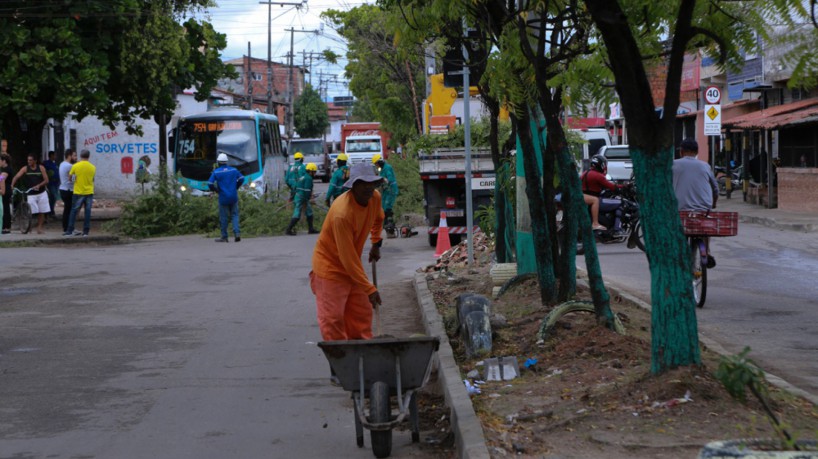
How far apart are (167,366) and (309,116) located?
3527 inches

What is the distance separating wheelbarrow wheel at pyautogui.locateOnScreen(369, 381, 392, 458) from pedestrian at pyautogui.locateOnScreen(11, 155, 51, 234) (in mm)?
19948

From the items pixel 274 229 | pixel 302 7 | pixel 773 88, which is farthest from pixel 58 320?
pixel 302 7

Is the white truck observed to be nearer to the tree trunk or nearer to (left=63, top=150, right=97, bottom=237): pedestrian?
the tree trunk

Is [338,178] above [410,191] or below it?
above

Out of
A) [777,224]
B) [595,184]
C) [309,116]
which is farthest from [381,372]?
[309,116]

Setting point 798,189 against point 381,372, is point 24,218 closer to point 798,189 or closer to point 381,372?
point 798,189

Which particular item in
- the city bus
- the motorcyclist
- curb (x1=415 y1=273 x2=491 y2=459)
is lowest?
curb (x1=415 y1=273 x2=491 y2=459)

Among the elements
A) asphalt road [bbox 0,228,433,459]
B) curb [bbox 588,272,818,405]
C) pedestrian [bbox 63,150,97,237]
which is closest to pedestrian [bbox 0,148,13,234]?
pedestrian [bbox 63,150,97,237]

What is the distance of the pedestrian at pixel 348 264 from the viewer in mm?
7062

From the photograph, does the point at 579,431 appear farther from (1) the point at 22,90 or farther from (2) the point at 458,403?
(1) the point at 22,90

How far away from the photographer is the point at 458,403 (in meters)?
6.66

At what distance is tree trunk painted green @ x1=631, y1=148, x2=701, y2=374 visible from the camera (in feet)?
20.8

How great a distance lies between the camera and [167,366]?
921 centimetres

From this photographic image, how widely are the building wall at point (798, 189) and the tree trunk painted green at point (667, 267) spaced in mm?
21441
